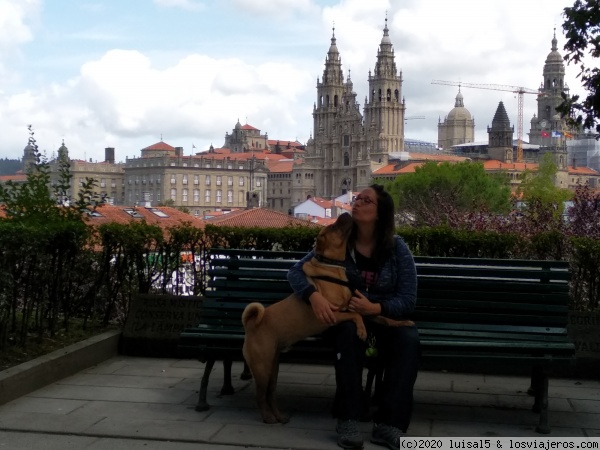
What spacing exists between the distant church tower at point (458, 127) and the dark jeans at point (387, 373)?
180 meters

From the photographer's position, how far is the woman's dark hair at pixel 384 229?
15.8 feet

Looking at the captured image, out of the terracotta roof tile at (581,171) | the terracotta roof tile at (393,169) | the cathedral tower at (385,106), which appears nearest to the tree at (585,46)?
the terracotta roof tile at (393,169)

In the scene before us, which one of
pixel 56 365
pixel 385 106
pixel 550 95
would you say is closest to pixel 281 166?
pixel 385 106

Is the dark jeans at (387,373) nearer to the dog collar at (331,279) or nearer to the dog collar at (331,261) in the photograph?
the dog collar at (331,279)

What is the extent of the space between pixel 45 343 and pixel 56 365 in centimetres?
51

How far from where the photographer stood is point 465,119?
18350 centimetres

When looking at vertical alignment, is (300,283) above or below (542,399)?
above

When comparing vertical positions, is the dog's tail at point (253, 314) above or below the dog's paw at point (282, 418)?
above

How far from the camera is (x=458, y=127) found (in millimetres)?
184000

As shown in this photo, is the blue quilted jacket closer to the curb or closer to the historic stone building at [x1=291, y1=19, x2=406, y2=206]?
the curb

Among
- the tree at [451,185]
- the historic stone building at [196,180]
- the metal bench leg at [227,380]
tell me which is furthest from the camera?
the historic stone building at [196,180]

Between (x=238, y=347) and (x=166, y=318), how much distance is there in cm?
178

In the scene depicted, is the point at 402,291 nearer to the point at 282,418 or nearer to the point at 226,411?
the point at 282,418

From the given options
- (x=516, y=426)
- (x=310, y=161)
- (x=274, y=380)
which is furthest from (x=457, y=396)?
(x=310, y=161)
